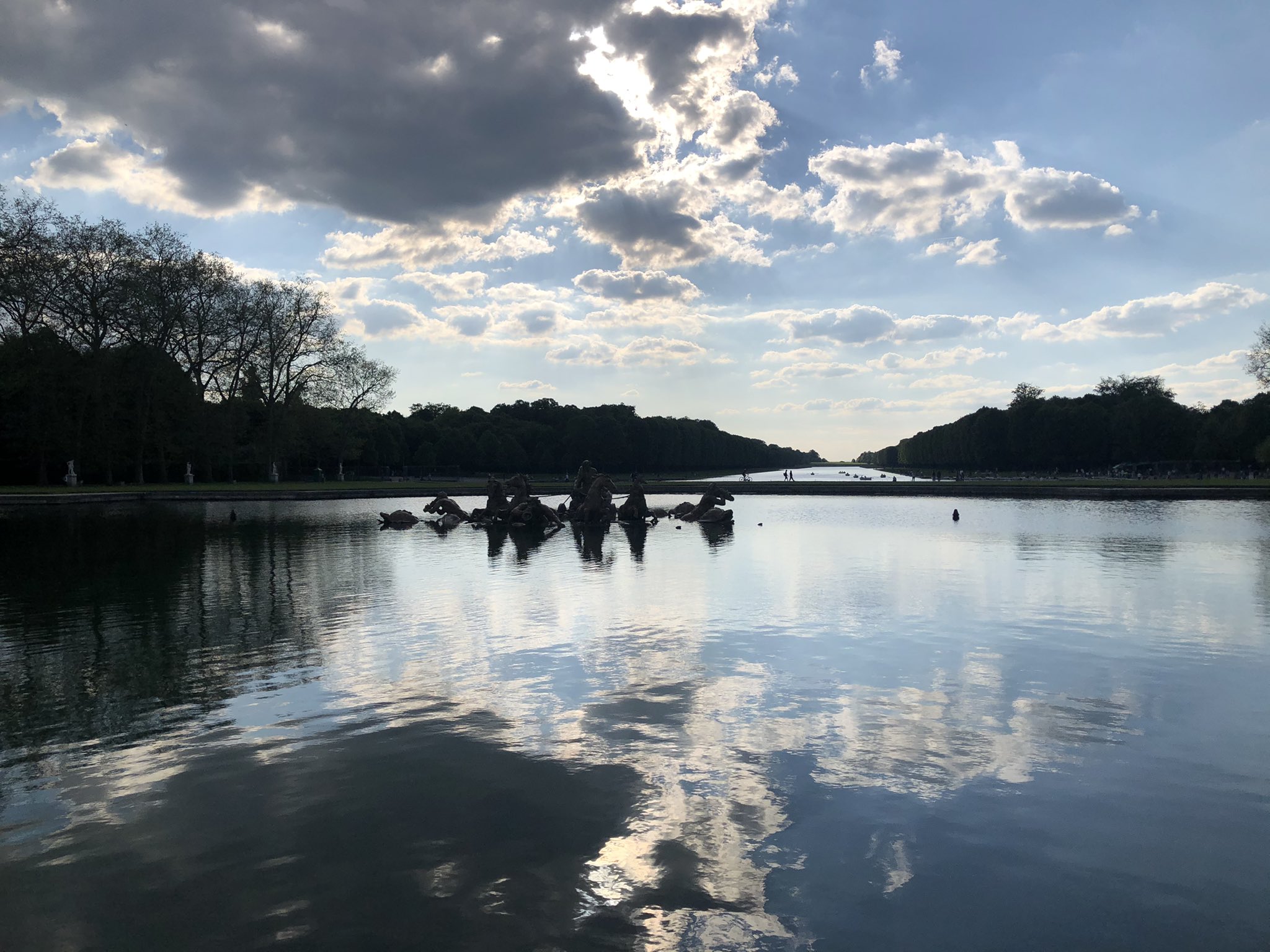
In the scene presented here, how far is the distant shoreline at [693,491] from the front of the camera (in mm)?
51562

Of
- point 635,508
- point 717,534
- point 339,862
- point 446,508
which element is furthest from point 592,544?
point 339,862

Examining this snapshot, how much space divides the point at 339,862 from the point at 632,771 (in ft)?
7.74

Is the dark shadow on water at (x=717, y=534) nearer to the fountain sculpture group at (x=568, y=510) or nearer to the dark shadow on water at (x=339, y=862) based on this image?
the fountain sculpture group at (x=568, y=510)

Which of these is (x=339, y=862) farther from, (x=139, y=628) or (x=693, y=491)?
(x=693, y=491)

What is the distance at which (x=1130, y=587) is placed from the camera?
16422mm

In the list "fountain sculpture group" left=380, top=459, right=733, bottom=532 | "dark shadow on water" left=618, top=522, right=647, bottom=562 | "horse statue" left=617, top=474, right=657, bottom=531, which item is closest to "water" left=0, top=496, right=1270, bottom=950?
"dark shadow on water" left=618, top=522, right=647, bottom=562

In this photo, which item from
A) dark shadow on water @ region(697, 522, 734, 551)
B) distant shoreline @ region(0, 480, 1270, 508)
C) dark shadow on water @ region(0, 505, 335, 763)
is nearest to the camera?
dark shadow on water @ region(0, 505, 335, 763)

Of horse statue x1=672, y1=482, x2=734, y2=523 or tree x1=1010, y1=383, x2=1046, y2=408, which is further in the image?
tree x1=1010, y1=383, x2=1046, y2=408

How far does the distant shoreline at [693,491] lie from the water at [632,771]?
41.9 meters

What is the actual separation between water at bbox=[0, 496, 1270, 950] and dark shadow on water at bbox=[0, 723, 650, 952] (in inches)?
0.9

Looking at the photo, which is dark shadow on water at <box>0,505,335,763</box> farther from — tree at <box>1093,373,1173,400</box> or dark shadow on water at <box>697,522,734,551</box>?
tree at <box>1093,373,1173,400</box>

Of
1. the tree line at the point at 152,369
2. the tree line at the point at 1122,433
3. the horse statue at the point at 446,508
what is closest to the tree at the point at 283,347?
the tree line at the point at 152,369

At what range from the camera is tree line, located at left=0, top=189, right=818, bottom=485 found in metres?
55.9

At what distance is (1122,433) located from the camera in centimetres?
11662
